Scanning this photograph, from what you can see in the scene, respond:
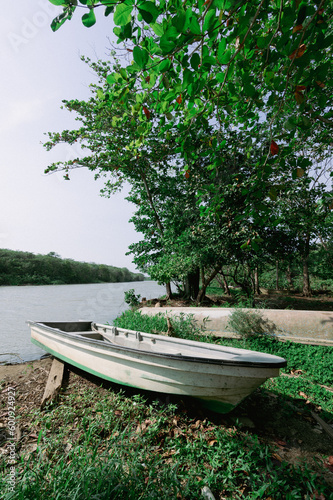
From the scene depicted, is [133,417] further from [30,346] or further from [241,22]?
[30,346]

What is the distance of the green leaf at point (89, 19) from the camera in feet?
4.12

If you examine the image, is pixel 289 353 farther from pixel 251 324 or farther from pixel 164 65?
pixel 164 65

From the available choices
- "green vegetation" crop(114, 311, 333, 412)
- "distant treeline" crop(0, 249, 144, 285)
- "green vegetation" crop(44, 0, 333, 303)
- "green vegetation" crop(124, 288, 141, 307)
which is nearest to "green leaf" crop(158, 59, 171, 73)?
"green vegetation" crop(44, 0, 333, 303)

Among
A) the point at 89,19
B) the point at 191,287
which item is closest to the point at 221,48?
the point at 89,19

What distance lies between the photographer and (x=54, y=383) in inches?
177

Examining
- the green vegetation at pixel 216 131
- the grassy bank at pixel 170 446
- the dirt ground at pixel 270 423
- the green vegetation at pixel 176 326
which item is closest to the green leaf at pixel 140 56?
the green vegetation at pixel 216 131

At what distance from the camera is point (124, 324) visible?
297 inches

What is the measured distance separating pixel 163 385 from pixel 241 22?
12.8 feet

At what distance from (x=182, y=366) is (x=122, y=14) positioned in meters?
3.34

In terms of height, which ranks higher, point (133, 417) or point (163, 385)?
point (163, 385)

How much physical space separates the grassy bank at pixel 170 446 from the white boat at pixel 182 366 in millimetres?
314

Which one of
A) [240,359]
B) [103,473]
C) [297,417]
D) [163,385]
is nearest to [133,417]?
[163,385]

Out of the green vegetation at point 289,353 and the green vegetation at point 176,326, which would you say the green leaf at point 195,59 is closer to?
the green vegetation at point 289,353

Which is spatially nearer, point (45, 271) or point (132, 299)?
point (132, 299)
